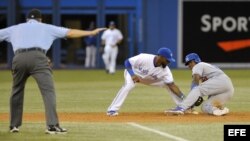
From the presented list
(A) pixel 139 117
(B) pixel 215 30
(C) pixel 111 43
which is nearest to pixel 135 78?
(A) pixel 139 117

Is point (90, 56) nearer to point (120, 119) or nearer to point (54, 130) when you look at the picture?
point (120, 119)

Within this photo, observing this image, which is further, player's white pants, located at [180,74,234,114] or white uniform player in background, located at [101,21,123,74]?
white uniform player in background, located at [101,21,123,74]

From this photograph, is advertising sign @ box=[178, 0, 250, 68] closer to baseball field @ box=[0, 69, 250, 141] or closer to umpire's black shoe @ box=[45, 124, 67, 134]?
baseball field @ box=[0, 69, 250, 141]

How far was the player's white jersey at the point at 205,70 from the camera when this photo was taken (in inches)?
642

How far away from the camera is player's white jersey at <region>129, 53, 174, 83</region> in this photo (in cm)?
1659

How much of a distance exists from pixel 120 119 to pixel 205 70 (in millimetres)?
2195

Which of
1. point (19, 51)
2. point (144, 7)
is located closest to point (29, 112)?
point (19, 51)

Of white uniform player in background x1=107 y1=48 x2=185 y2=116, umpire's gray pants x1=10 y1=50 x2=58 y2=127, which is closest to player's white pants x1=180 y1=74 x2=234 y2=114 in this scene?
white uniform player in background x1=107 y1=48 x2=185 y2=116

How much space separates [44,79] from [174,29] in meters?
27.5

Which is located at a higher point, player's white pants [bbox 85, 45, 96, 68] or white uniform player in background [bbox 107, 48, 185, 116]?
white uniform player in background [bbox 107, 48, 185, 116]

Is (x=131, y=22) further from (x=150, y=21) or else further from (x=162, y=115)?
(x=162, y=115)

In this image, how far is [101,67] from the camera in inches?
1620

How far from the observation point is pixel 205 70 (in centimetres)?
1661

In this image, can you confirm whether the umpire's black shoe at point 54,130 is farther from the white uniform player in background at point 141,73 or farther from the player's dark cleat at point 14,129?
the white uniform player in background at point 141,73
